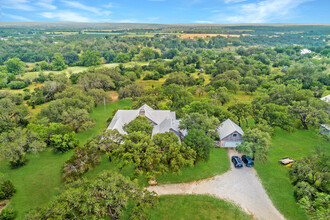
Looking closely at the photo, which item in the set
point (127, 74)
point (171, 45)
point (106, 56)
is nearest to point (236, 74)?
point (127, 74)

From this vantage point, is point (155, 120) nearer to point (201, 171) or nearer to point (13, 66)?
point (201, 171)

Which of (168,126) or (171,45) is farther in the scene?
(171,45)

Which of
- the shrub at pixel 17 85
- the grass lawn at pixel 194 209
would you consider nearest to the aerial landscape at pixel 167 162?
the grass lawn at pixel 194 209

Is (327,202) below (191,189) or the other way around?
the other way around

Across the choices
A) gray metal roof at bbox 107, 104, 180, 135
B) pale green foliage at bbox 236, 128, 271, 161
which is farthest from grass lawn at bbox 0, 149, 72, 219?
pale green foliage at bbox 236, 128, 271, 161

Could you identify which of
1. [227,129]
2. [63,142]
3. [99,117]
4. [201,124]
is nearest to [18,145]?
[63,142]

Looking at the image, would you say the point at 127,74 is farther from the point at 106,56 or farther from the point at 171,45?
the point at 171,45

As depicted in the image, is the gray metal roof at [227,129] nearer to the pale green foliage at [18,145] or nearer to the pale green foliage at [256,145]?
the pale green foliage at [256,145]
